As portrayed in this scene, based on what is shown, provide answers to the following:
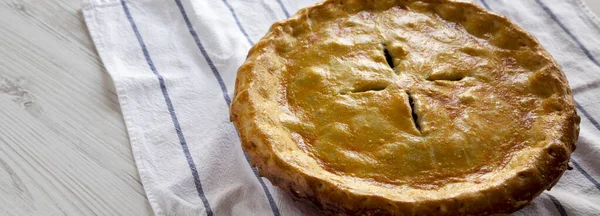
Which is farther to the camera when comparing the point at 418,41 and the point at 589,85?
the point at 589,85

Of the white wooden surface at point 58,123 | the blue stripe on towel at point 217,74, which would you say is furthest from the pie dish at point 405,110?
the white wooden surface at point 58,123

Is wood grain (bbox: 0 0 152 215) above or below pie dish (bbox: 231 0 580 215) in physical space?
below

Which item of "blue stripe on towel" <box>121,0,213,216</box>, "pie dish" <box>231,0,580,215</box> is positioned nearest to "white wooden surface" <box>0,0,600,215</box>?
"blue stripe on towel" <box>121,0,213,216</box>

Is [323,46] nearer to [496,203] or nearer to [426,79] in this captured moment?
[426,79]

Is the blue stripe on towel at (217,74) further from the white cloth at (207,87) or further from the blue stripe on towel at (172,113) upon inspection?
the blue stripe on towel at (172,113)

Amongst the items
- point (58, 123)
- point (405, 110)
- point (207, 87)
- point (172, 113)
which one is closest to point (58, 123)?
point (58, 123)

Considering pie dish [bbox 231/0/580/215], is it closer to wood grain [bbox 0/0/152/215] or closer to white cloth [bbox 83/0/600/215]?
white cloth [bbox 83/0/600/215]

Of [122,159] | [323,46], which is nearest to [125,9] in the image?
[122,159]
